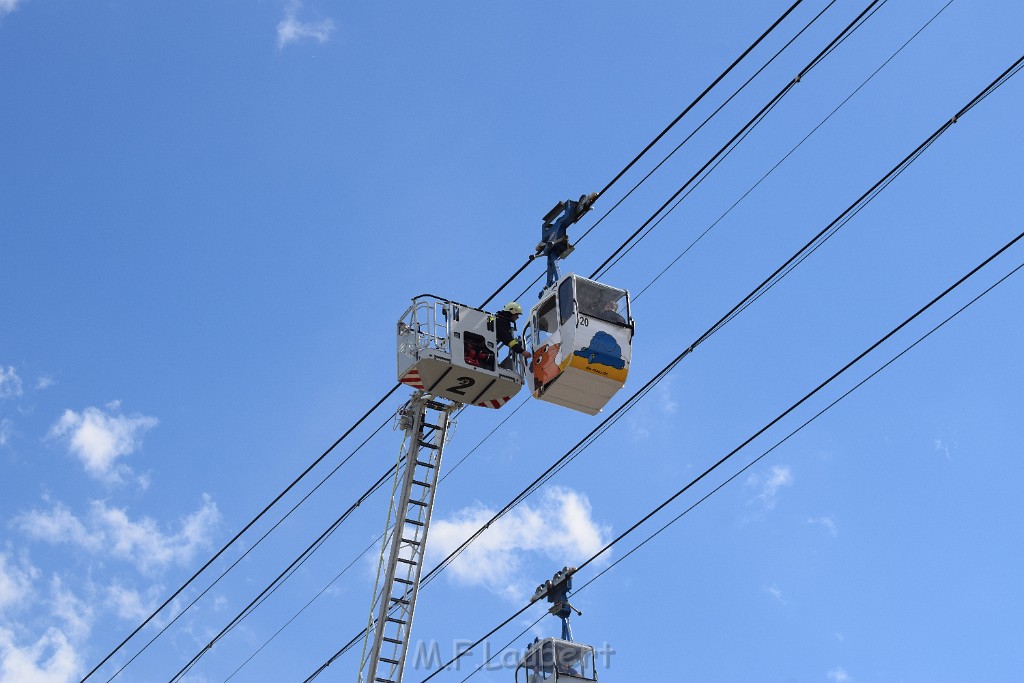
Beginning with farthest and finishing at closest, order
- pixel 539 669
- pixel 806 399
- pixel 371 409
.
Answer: pixel 371 409
pixel 539 669
pixel 806 399

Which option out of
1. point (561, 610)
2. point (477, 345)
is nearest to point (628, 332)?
point (477, 345)

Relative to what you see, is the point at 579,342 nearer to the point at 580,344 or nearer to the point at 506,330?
the point at 580,344

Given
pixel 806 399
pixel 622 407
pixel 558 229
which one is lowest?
→ pixel 806 399

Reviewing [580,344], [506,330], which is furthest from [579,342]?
[506,330]

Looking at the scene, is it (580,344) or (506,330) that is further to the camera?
(506,330)

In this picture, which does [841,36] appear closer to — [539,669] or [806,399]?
[806,399]

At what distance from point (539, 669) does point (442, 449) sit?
5829mm

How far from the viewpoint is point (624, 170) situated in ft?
104

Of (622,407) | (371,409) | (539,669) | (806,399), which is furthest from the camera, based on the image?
(371,409)

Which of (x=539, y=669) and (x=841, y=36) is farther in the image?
(x=539, y=669)

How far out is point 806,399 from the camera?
26562 mm

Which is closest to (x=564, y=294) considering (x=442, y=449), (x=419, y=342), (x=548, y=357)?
(x=548, y=357)

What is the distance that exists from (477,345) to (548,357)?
244cm

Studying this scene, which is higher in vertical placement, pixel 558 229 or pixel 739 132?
pixel 558 229
